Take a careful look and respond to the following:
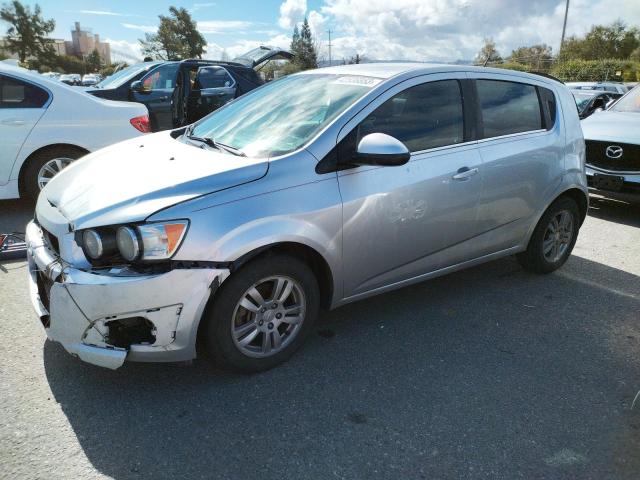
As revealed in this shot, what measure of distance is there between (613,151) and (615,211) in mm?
948

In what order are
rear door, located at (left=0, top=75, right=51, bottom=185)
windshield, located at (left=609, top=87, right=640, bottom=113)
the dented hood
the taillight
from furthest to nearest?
windshield, located at (left=609, top=87, right=640, bottom=113) < the taillight < rear door, located at (left=0, top=75, right=51, bottom=185) < the dented hood

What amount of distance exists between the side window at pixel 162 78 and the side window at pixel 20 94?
11.9ft

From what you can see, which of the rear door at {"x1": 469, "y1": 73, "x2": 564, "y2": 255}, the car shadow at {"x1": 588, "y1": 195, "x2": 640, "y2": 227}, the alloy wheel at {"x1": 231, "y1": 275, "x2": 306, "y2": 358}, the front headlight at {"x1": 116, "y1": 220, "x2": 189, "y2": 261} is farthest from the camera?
the car shadow at {"x1": 588, "y1": 195, "x2": 640, "y2": 227}

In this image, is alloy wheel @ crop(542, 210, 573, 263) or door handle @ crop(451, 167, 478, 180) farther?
alloy wheel @ crop(542, 210, 573, 263)

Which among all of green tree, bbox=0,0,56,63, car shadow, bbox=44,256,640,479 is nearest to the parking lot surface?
car shadow, bbox=44,256,640,479

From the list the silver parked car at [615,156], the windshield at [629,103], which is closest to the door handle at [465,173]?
the silver parked car at [615,156]

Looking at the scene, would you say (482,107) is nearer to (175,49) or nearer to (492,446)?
(492,446)

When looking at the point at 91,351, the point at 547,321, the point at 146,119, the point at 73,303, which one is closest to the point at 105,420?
the point at 91,351

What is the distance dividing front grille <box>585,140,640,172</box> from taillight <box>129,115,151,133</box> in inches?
219

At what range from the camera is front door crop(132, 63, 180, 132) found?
875cm

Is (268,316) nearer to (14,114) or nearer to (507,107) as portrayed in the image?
(507,107)

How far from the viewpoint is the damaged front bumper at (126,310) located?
2352mm

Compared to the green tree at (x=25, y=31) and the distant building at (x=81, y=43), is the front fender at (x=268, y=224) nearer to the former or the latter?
the green tree at (x=25, y=31)

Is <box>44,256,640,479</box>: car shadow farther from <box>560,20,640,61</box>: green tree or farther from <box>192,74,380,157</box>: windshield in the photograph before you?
<box>560,20,640,61</box>: green tree
